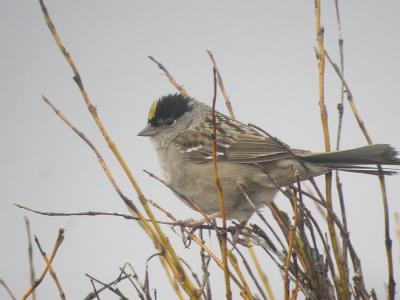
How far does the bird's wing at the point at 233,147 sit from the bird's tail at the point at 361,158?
1.26 feet

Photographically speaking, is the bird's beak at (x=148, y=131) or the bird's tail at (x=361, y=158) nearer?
the bird's tail at (x=361, y=158)

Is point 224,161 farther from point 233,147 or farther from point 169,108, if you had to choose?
point 169,108

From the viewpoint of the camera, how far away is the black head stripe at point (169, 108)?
370 centimetres

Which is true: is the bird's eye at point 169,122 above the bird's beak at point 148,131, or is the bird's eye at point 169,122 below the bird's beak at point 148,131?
above

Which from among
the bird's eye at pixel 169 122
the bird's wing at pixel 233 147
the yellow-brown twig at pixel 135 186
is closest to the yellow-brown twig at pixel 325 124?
the yellow-brown twig at pixel 135 186

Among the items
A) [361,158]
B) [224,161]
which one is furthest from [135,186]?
[224,161]

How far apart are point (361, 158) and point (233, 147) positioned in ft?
3.47

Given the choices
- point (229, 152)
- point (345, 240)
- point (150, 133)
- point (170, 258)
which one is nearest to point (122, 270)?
point (170, 258)

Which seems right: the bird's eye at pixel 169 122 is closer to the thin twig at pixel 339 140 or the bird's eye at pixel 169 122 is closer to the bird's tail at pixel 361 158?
the bird's tail at pixel 361 158

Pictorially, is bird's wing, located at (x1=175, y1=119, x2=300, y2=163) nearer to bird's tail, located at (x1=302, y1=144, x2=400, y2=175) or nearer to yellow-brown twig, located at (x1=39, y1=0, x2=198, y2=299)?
bird's tail, located at (x1=302, y1=144, x2=400, y2=175)

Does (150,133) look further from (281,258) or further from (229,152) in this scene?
(281,258)

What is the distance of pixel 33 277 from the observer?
1.77 metres

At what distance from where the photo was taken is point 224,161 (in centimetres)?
313

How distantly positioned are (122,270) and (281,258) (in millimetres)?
589
